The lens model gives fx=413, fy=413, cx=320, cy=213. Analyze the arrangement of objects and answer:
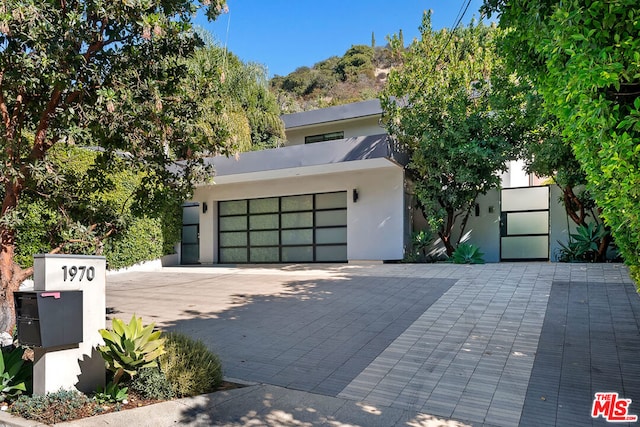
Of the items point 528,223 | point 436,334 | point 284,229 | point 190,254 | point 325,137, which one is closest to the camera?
point 436,334

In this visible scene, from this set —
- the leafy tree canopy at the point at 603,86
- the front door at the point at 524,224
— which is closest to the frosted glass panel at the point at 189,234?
the front door at the point at 524,224

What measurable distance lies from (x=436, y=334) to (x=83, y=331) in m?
4.35

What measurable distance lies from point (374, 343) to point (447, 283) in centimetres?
405

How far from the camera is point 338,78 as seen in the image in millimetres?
45875

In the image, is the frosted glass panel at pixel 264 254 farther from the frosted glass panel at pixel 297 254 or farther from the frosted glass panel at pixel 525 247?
the frosted glass panel at pixel 525 247

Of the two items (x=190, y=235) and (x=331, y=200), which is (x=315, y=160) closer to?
(x=331, y=200)

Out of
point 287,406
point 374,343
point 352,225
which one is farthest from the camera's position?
point 352,225

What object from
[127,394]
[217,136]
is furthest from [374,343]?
[217,136]

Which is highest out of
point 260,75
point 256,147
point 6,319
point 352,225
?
point 260,75

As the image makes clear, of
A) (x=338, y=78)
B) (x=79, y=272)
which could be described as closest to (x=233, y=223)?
(x=79, y=272)

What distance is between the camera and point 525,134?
12.2 m

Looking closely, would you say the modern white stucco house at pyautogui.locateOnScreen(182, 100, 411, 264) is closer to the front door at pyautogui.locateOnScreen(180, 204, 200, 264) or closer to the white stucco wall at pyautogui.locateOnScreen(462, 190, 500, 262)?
the front door at pyautogui.locateOnScreen(180, 204, 200, 264)

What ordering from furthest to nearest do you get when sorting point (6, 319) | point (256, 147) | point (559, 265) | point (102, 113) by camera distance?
point (256, 147) → point (559, 265) → point (6, 319) → point (102, 113)

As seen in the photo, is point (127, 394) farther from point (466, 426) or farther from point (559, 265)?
point (559, 265)
